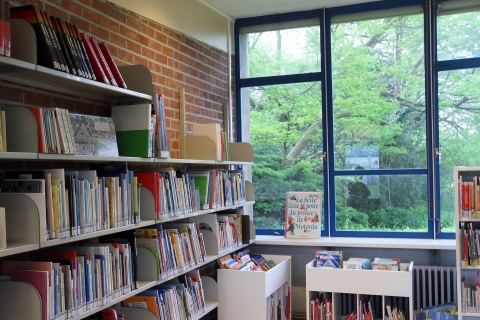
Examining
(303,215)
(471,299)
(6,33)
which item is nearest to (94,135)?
(6,33)

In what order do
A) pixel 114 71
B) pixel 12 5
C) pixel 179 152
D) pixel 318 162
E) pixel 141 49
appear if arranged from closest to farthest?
pixel 12 5
pixel 114 71
pixel 141 49
pixel 179 152
pixel 318 162

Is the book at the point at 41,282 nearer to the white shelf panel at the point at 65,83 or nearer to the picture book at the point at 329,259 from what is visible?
the white shelf panel at the point at 65,83

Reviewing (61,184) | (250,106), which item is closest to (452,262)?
(250,106)

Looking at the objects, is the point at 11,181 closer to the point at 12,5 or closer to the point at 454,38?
the point at 12,5

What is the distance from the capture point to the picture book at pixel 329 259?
4270 millimetres

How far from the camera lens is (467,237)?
388cm

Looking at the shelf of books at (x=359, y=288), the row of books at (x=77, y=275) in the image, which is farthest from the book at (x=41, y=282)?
Result: the shelf of books at (x=359, y=288)

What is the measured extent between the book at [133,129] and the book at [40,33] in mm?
767

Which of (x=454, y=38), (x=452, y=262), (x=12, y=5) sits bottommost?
(x=452, y=262)

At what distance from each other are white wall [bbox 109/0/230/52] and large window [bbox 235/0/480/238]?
0.41 m

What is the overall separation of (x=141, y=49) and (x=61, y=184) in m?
1.52

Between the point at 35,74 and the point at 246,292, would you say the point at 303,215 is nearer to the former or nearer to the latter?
the point at 246,292

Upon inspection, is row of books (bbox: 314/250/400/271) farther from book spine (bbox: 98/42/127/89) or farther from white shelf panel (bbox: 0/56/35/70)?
white shelf panel (bbox: 0/56/35/70)

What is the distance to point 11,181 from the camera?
2.23 m
